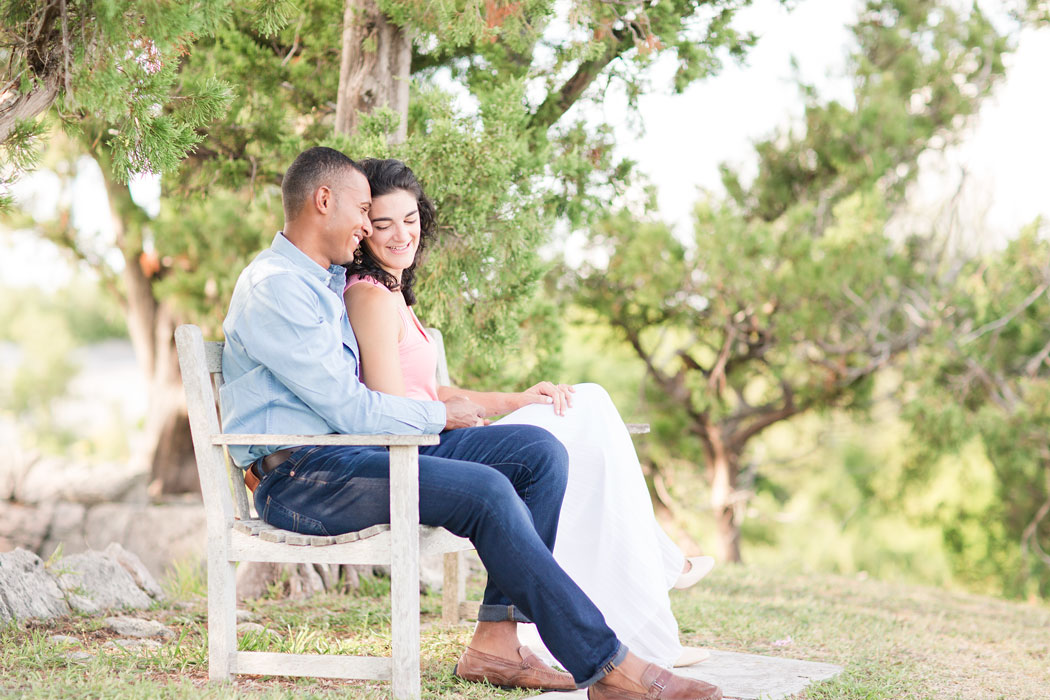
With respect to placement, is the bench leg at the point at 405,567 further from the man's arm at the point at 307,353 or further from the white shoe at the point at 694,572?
the white shoe at the point at 694,572

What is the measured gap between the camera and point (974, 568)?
10906mm

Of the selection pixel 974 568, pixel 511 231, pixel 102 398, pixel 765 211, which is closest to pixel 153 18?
pixel 511 231

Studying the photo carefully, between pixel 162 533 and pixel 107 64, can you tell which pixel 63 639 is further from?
pixel 162 533

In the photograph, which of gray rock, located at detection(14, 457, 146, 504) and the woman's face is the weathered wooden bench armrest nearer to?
the woman's face

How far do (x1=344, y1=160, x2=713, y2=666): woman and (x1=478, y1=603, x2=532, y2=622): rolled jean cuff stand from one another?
0.17 metres

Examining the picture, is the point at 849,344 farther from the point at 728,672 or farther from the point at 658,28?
the point at 728,672

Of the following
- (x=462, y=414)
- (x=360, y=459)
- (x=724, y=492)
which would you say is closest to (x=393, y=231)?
(x=462, y=414)

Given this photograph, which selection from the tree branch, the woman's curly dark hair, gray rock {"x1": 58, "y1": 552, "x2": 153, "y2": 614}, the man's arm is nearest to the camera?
the man's arm

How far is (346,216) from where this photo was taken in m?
2.30

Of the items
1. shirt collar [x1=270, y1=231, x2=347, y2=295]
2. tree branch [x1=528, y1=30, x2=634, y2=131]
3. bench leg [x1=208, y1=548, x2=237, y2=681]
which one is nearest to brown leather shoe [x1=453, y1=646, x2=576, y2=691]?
bench leg [x1=208, y1=548, x2=237, y2=681]

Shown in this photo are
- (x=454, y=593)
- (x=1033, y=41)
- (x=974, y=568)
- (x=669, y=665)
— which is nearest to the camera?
(x=669, y=665)

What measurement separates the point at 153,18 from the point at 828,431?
8.73 m

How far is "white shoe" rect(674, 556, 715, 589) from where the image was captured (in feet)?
8.47

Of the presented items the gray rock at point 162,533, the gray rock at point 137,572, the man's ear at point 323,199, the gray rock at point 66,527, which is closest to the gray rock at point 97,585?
the gray rock at point 137,572
